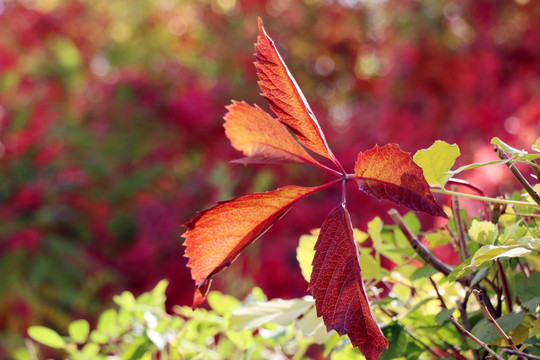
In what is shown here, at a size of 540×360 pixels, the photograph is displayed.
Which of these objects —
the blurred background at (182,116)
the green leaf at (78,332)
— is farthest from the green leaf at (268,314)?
the blurred background at (182,116)

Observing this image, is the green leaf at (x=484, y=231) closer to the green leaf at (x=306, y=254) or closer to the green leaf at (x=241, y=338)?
the green leaf at (x=306, y=254)

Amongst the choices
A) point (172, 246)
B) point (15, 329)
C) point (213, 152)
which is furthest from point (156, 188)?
point (15, 329)

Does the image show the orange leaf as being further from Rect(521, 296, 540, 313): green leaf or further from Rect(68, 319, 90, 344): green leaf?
Rect(68, 319, 90, 344): green leaf

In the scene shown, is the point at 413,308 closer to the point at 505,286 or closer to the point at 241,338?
the point at 505,286

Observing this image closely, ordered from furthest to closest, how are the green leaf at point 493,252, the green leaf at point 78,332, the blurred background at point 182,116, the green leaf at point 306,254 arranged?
the blurred background at point 182,116 → the green leaf at point 78,332 → the green leaf at point 306,254 → the green leaf at point 493,252

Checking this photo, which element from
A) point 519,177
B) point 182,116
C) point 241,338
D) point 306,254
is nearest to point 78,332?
point 241,338

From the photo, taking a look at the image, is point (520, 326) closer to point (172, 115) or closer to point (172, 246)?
point (172, 246)
